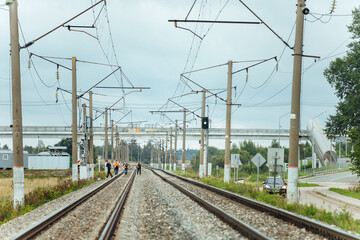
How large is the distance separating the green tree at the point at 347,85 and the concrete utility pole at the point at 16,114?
120 feet

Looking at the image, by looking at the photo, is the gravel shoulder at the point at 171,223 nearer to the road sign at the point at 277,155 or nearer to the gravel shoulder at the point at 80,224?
the gravel shoulder at the point at 80,224

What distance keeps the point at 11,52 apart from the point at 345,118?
3783cm

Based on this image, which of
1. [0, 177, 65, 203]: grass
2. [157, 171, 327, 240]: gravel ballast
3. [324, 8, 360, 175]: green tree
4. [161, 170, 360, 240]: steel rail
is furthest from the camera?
[324, 8, 360, 175]: green tree

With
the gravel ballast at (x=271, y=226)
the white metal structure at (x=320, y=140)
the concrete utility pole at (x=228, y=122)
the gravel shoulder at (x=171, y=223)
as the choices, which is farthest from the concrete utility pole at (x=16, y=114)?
the white metal structure at (x=320, y=140)

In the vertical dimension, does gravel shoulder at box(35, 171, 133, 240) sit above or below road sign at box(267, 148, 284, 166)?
below

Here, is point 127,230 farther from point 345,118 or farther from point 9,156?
point 9,156

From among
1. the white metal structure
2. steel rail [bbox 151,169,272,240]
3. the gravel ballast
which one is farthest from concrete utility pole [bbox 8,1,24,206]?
the white metal structure

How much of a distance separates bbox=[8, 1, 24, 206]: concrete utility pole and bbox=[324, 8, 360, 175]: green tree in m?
36.5

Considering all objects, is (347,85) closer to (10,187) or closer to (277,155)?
(277,155)

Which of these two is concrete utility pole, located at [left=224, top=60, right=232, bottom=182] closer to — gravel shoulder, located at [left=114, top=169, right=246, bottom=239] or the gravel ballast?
gravel shoulder, located at [left=114, top=169, right=246, bottom=239]

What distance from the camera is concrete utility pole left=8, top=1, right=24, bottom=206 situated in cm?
1784

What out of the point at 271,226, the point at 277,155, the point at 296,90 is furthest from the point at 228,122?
the point at 271,226

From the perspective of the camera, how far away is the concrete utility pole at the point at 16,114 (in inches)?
703

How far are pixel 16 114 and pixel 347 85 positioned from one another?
1593 inches
